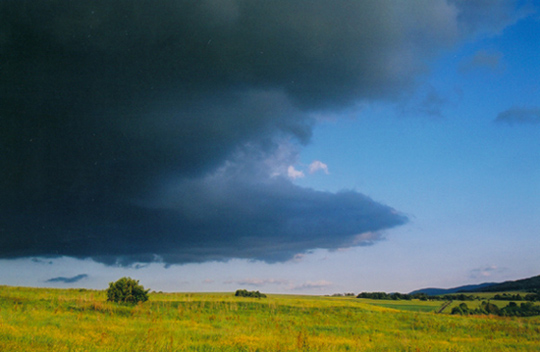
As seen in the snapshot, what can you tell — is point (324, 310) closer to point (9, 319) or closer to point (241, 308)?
point (241, 308)

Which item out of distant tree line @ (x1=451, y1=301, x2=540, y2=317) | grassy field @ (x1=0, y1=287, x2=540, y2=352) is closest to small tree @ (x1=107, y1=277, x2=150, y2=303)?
grassy field @ (x1=0, y1=287, x2=540, y2=352)

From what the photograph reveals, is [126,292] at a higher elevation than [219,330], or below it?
higher

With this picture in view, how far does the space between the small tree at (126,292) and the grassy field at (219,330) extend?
6.39 ft

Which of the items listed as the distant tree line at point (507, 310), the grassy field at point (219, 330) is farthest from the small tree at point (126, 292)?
the distant tree line at point (507, 310)

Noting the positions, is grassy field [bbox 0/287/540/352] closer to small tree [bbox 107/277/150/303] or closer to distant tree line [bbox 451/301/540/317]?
small tree [bbox 107/277/150/303]

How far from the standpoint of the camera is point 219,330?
90.1ft

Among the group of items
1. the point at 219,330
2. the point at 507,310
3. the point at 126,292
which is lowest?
the point at 507,310

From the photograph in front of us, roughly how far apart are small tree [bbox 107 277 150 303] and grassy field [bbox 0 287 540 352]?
1.95 meters

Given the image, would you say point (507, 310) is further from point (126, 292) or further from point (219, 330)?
point (126, 292)

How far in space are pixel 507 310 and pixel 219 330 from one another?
7275 cm

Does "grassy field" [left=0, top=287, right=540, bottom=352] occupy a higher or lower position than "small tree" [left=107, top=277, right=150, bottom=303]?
lower

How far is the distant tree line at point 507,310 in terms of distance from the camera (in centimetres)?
6962

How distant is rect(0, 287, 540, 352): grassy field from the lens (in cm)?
1833

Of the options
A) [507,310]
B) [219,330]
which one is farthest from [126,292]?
[507,310]
